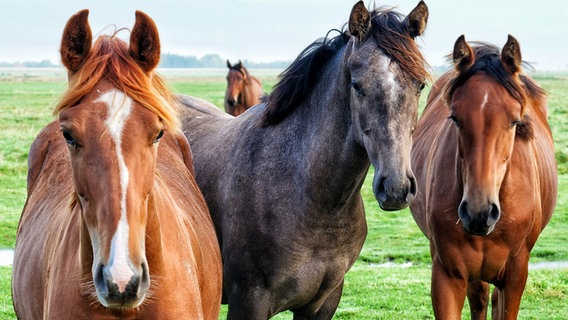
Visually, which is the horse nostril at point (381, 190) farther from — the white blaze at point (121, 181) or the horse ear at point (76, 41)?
the horse ear at point (76, 41)

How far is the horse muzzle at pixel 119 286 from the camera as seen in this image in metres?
2.63

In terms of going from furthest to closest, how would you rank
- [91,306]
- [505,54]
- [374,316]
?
[374,316] < [505,54] < [91,306]

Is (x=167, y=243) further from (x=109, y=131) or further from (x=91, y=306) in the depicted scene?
(x=109, y=131)

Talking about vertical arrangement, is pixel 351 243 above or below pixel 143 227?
below

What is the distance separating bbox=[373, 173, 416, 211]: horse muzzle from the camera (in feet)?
12.5

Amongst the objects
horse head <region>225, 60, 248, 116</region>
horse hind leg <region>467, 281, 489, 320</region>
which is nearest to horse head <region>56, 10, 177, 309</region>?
horse hind leg <region>467, 281, 489, 320</region>

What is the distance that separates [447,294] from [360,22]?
76.3 inches

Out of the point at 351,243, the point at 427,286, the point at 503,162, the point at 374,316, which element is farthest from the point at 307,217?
the point at 427,286

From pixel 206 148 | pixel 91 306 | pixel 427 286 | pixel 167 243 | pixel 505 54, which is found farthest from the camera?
pixel 427 286

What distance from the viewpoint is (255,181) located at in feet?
15.5

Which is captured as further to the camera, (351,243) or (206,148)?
(206,148)

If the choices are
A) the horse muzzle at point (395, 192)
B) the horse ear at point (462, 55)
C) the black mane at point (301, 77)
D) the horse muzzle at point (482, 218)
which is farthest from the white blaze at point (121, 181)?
the horse ear at point (462, 55)

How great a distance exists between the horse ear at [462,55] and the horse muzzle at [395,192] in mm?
1477

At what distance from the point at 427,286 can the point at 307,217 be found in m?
3.92
